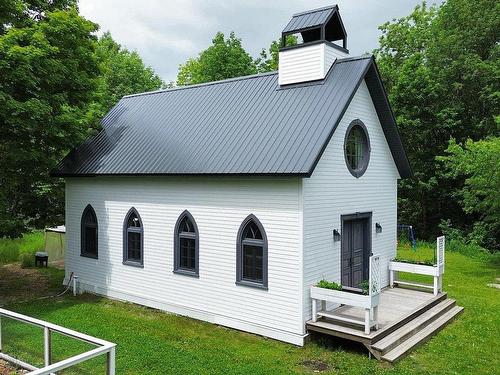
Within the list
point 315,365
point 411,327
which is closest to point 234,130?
point 315,365

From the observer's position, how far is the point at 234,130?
484 inches

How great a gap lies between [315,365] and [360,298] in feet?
5.57

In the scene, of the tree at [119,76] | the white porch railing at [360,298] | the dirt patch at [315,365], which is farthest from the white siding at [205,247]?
the tree at [119,76]

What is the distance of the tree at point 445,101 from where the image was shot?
2872 centimetres

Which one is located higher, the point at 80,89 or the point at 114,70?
the point at 114,70

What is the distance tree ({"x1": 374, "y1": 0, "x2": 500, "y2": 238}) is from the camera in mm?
28719

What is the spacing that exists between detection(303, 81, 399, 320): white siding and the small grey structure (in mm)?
51

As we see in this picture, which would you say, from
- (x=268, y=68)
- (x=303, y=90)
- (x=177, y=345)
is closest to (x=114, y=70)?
(x=268, y=68)

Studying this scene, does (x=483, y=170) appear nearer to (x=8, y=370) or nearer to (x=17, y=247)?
(x=8, y=370)

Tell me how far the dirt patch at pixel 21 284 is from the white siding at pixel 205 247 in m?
1.61

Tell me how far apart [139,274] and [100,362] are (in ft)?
21.2

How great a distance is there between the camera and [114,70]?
38031mm

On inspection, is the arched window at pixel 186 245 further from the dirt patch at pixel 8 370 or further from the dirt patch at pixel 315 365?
the dirt patch at pixel 8 370

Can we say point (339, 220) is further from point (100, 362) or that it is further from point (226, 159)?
point (100, 362)
